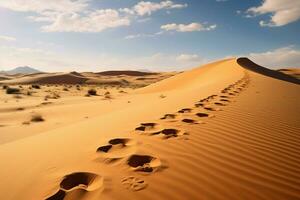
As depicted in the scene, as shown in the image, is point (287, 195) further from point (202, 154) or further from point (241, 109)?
point (241, 109)

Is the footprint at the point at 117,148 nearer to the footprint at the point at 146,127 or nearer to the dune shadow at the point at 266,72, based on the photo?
the footprint at the point at 146,127

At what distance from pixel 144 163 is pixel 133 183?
0.57m

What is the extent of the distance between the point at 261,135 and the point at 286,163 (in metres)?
1.08

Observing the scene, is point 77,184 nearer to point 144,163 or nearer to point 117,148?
Result: point 144,163

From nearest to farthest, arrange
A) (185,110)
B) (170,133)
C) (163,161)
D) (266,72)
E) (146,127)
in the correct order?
(163,161) < (170,133) < (146,127) < (185,110) < (266,72)

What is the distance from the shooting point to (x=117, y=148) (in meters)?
3.74

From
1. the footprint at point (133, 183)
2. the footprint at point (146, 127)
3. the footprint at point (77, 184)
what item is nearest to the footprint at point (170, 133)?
the footprint at point (146, 127)

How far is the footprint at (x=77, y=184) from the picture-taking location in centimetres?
250

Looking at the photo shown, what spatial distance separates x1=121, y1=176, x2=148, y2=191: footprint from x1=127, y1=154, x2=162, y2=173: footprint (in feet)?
0.72

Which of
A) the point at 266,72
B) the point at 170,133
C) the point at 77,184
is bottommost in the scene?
the point at 77,184

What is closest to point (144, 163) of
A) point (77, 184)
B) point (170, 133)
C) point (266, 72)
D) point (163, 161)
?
point (163, 161)

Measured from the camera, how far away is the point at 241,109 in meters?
6.55

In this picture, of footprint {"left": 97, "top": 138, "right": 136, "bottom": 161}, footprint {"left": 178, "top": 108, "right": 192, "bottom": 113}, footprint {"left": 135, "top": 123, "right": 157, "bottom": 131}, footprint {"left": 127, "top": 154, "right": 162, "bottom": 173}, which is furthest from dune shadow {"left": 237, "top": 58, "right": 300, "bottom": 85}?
footprint {"left": 127, "top": 154, "right": 162, "bottom": 173}

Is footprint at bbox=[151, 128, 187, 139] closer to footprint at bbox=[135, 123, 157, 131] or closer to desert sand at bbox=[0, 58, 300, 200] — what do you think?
desert sand at bbox=[0, 58, 300, 200]
